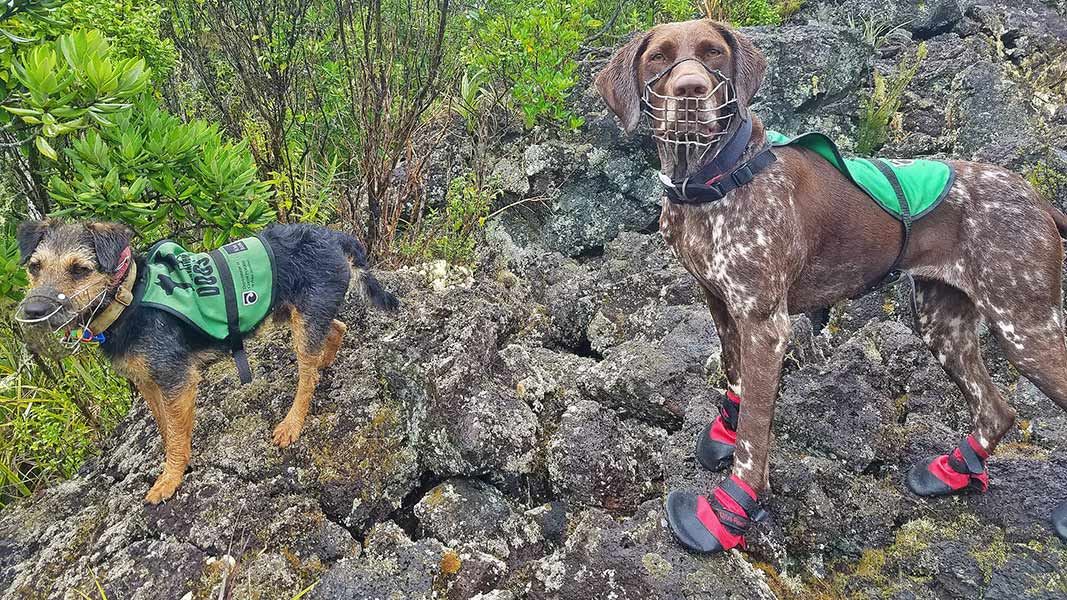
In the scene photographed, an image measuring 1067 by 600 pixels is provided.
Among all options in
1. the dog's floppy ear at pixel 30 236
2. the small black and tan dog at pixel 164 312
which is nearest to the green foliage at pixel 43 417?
the small black and tan dog at pixel 164 312

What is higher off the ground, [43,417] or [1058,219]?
[1058,219]

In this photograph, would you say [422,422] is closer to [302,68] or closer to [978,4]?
[302,68]

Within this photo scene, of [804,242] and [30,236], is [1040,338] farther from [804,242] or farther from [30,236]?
[30,236]

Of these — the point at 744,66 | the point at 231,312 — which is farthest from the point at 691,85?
the point at 231,312

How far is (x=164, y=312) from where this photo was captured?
10.8 feet

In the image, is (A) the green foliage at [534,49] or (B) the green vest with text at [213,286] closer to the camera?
(B) the green vest with text at [213,286]

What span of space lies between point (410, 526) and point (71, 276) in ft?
7.07

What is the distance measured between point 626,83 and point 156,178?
2.60 meters

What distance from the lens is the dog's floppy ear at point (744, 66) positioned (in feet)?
9.00

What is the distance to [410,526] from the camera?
A: 11.2ft

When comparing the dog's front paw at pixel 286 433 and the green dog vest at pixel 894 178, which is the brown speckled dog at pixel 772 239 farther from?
the dog's front paw at pixel 286 433

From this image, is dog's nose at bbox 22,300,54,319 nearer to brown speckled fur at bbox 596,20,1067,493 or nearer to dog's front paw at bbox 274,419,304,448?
dog's front paw at bbox 274,419,304,448

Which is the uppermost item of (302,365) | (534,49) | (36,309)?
(534,49)

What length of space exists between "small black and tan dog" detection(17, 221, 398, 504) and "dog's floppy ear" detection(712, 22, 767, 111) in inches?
100
